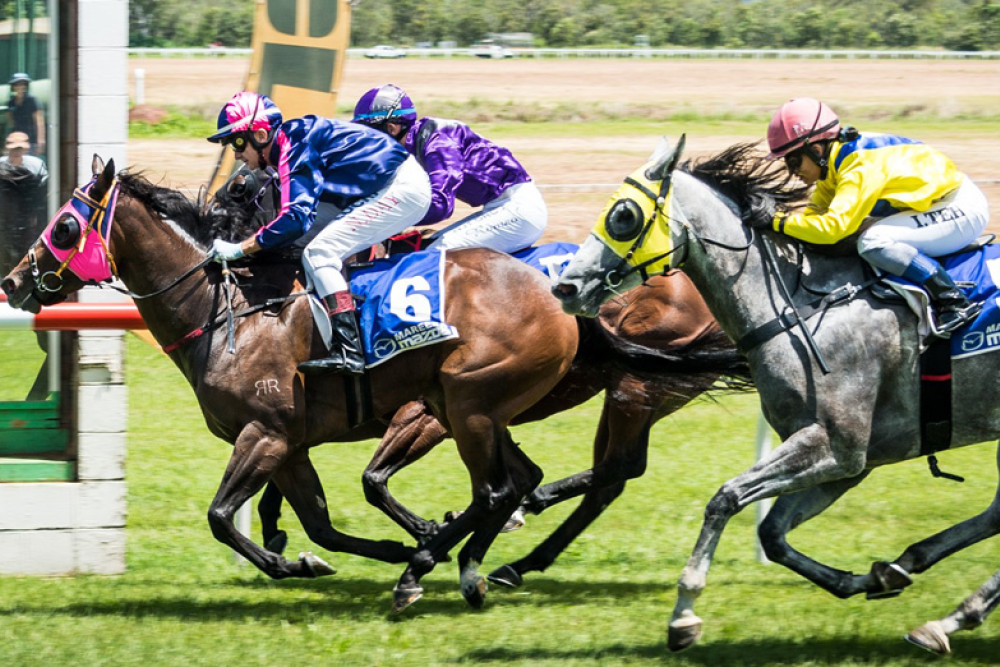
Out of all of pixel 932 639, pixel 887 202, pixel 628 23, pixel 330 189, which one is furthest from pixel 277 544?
pixel 628 23

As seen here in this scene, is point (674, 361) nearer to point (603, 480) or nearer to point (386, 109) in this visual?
point (603, 480)

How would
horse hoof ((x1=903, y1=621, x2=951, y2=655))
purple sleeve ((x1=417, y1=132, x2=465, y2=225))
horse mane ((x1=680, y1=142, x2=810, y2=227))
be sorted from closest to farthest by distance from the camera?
1. horse hoof ((x1=903, y1=621, x2=951, y2=655))
2. horse mane ((x1=680, y1=142, x2=810, y2=227))
3. purple sleeve ((x1=417, y1=132, x2=465, y2=225))

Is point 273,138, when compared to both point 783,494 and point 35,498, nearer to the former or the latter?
point 35,498

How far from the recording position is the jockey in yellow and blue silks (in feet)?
15.8

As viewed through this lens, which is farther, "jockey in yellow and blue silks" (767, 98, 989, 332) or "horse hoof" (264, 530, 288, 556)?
"horse hoof" (264, 530, 288, 556)

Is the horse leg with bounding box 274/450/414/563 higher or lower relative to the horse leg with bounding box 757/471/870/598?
lower

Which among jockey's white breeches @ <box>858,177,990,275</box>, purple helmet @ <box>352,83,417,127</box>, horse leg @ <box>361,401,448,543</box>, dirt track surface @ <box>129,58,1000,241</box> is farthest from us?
dirt track surface @ <box>129,58,1000,241</box>

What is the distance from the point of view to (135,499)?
739cm

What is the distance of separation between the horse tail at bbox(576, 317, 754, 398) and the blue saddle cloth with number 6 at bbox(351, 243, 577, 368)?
2.30 ft

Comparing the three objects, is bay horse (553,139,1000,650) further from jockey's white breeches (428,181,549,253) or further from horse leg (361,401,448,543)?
horse leg (361,401,448,543)

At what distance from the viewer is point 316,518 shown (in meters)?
5.78

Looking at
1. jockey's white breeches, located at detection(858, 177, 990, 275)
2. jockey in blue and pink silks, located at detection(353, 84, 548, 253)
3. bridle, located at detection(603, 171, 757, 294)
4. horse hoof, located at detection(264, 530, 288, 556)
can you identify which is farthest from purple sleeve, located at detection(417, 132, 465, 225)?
jockey's white breeches, located at detection(858, 177, 990, 275)

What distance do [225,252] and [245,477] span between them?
0.96 meters

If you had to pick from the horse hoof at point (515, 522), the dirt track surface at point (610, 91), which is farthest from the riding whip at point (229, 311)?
A: the dirt track surface at point (610, 91)
